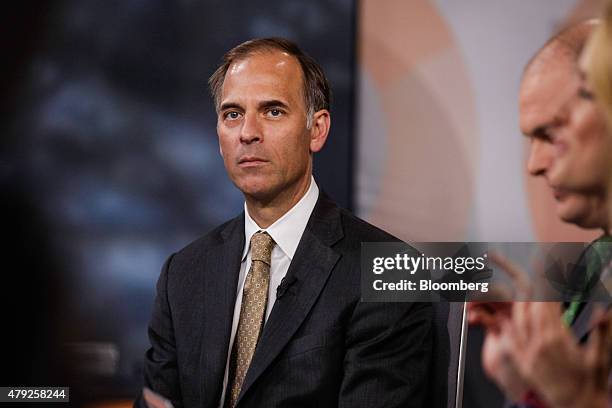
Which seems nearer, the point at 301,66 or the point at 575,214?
the point at 575,214

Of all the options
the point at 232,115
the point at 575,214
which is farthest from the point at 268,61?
the point at 575,214

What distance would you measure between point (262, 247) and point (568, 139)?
0.72 meters

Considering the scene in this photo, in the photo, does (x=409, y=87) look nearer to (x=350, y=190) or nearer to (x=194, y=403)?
(x=350, y=190)

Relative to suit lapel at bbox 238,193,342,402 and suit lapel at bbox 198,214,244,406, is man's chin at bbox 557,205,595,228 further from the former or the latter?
suit lapel at bbox 198,214,244,406

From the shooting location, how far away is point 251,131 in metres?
1.99

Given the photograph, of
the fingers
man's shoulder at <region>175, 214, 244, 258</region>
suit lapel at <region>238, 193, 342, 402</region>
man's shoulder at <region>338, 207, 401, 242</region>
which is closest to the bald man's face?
the fingers

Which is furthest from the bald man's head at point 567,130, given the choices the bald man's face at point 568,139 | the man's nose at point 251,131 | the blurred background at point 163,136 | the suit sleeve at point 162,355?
the suit sleeve at point 162,355

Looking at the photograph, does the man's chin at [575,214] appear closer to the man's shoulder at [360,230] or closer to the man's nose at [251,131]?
the man's shoulder at [360,230]

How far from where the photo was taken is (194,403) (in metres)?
1.95

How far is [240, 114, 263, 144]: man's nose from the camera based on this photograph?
6.53ft

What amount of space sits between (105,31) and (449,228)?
1.03 metres

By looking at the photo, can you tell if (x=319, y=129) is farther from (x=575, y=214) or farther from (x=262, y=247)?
(x=575, y=214)

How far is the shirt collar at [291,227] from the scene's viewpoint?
6.58 feet

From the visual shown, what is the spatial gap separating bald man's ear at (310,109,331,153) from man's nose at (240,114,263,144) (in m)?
0.14
